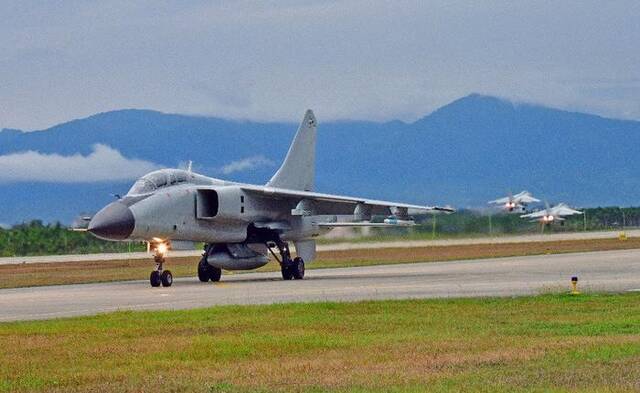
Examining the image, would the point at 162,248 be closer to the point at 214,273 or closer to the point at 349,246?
the point at 214,273

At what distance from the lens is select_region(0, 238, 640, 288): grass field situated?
44.8 metres

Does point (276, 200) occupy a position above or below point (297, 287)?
above

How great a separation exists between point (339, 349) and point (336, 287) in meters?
16.3

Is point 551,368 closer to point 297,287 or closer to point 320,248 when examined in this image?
point 297,287

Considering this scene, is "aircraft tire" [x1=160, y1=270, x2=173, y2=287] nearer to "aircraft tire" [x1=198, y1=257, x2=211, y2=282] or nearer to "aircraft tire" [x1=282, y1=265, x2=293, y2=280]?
"aircraft tire" [x1=198, y1=257, x2=211, y2=282]

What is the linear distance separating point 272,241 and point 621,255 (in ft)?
53.8

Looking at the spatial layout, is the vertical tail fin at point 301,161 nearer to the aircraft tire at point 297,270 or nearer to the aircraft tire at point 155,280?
the aircraft tire at point 297,270

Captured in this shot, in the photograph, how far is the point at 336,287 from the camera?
33.3m

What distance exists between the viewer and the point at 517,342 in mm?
17250

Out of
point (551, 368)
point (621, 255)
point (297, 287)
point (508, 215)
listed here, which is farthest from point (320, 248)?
point (551, 368)

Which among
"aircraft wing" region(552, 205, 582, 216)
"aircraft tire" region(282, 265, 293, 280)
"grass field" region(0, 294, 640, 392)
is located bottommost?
"grass field" region(0, 294, 640, 392)

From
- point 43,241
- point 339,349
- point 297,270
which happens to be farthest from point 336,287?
point 43,241

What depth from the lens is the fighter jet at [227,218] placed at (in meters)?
35.8

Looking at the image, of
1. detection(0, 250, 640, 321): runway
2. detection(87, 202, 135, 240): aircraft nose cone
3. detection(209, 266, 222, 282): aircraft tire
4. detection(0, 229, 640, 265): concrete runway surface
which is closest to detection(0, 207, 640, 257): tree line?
detection(0, 229, 640, 265): concrete runway surface
